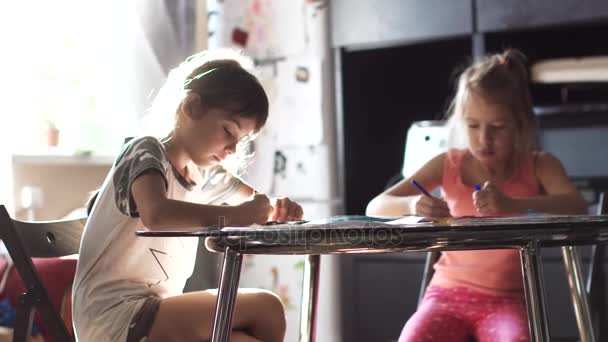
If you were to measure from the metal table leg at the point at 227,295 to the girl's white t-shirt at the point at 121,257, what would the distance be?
26 cm

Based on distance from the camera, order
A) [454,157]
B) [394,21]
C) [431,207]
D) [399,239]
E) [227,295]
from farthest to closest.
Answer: [394,21] < [454,157] < [431,207] < [227,295] < [399,239]

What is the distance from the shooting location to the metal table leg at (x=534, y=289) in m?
1.08

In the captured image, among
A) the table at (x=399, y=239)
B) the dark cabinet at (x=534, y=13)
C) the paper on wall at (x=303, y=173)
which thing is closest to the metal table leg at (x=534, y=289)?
the table at (x=399, y=239)

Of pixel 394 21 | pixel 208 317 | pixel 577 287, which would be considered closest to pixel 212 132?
pixel 208 317

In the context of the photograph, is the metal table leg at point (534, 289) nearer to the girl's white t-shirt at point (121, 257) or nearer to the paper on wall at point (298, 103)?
the girl's white t-shirt at point (121, 257)

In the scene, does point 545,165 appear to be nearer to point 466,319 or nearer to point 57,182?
point 466,319

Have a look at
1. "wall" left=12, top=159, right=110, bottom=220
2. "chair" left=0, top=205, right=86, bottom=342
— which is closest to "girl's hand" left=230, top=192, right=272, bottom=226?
"chair" left=0, top=205, right=86, bottom=342

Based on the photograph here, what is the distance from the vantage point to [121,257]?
55.2 inches

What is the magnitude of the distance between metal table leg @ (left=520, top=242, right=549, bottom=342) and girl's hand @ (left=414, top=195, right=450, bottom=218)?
0.32m

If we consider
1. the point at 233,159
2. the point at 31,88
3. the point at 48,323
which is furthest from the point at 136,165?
the point at 31,88

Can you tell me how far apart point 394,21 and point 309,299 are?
135 centimetres

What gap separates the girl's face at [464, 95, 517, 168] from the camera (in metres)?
1.72

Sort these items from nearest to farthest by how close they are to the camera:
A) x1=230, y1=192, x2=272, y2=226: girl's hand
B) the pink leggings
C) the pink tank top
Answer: x1=230, y1=192, x2=272, y2=226: girl's hand, the pink leggings, the pink tank top

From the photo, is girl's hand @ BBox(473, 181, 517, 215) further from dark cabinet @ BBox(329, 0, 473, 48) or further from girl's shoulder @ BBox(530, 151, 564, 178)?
dark cabinet @ BBox(329, 0, 473, 48)
